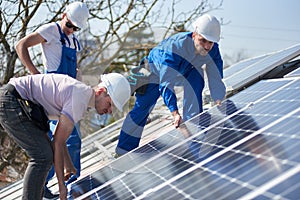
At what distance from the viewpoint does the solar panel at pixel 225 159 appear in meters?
1.94

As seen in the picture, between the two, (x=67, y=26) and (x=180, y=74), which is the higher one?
(x=67, y=26)

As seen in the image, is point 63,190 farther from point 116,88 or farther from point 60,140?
point 116,88

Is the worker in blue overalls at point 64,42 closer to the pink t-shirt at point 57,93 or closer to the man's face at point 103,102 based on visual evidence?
the pink t-shirt at point 57,93

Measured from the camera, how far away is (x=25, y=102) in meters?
2.92

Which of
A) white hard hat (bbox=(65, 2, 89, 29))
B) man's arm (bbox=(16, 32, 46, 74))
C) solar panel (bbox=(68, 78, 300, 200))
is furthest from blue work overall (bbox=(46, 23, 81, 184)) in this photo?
solar panel (bbox=(68, 78, 300, 200))

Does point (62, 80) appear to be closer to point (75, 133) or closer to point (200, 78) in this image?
point (75, 133)

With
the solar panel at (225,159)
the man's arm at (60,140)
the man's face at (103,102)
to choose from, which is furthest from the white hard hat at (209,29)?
the man's arm at (60,140)

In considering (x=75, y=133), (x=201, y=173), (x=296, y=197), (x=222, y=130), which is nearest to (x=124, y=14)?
(x=75, y=133)

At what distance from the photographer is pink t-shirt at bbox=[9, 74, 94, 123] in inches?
112

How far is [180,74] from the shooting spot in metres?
4.55

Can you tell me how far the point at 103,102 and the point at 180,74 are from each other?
5.78 feet

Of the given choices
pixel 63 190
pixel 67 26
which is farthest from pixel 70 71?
pixel 63 190

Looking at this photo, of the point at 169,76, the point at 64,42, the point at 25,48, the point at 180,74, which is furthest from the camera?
the point at 180,74

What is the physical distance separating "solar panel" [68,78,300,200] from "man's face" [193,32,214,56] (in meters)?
0.62
